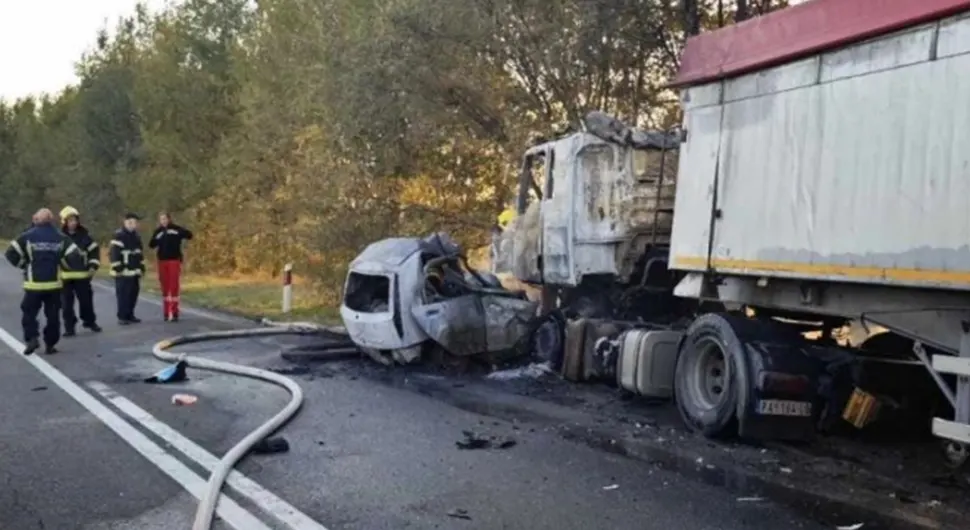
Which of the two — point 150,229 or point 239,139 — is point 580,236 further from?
point 150,229

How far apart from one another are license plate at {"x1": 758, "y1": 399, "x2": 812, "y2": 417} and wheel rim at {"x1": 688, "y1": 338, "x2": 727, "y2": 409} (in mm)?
636

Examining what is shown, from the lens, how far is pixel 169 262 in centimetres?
1552

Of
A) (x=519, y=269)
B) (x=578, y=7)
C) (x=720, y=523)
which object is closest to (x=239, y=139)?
(x=578, y=7)

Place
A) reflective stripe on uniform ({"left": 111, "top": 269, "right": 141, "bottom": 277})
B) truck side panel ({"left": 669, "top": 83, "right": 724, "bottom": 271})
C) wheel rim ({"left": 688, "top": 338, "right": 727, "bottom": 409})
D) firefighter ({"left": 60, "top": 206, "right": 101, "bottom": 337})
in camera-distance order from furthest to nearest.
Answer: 1. reflective stripe on uniform ({"left": 111, "top": 269, "right": 141, "bottom": 277})
2. firefighter ({"left": 60, "top": 206, "right": 101, "bottom": 337})
3. truck side panel ({"left": 669, "top": 83, "right": 724, "bottom": 271})
4. wheel rim ({"left": 688, "top": 338, "right": 727, "bottom": 409})

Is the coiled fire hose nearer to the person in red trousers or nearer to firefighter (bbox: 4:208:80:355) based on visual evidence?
firefighter (bbox: 4:208:80:355)

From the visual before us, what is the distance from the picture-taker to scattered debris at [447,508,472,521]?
5.04 meters

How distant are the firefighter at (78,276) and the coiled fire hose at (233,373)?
73.7 inches

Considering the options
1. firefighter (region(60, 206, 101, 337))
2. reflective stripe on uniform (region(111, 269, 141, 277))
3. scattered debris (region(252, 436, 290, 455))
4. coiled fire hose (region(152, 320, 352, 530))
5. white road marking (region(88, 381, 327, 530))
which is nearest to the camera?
white road marking (region(88, 381, 327, 530))

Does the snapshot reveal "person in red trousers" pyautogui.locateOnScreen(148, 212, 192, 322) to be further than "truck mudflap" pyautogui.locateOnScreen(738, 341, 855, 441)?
Yes

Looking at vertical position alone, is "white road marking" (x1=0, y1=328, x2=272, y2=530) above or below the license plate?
below

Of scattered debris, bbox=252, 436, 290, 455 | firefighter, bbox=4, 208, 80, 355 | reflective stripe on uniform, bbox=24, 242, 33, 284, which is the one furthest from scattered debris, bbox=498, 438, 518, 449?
reflective stripe on uniform, bbox=24, 242, 33, 284

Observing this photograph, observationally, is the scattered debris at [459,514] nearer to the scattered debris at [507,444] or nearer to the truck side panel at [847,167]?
the scattered debris at [507,444]

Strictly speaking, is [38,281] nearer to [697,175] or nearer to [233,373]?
[233,373]

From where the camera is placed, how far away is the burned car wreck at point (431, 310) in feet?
33.1
